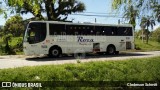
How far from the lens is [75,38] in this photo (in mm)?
26406

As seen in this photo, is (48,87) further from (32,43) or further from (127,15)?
(32,43)

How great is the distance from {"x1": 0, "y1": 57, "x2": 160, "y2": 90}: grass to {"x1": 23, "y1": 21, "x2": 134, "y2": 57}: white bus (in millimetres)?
8266

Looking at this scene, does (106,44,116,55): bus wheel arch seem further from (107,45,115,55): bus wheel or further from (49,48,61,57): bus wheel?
(49,48,61,57): bus wheel

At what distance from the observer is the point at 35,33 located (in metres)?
24.2

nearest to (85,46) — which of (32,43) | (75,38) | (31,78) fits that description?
(75,38)

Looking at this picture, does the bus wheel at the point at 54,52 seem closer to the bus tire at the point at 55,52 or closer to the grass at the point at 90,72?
the bus tire at the point at 55,52

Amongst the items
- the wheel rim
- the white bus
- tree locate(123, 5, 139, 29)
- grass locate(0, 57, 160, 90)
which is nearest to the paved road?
the wheel rim

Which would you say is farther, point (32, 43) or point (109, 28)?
point (109, 28)

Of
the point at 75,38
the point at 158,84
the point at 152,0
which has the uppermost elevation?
the point at 152,0

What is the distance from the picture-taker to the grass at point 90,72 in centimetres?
1111

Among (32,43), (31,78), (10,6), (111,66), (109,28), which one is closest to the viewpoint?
(10,6)

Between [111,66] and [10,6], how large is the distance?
20.6 ft

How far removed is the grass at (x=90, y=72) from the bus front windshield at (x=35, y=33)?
10179 mm

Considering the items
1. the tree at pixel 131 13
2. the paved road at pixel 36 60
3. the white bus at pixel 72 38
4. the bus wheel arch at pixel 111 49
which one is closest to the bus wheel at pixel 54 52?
the white bus at pixel 72 38
